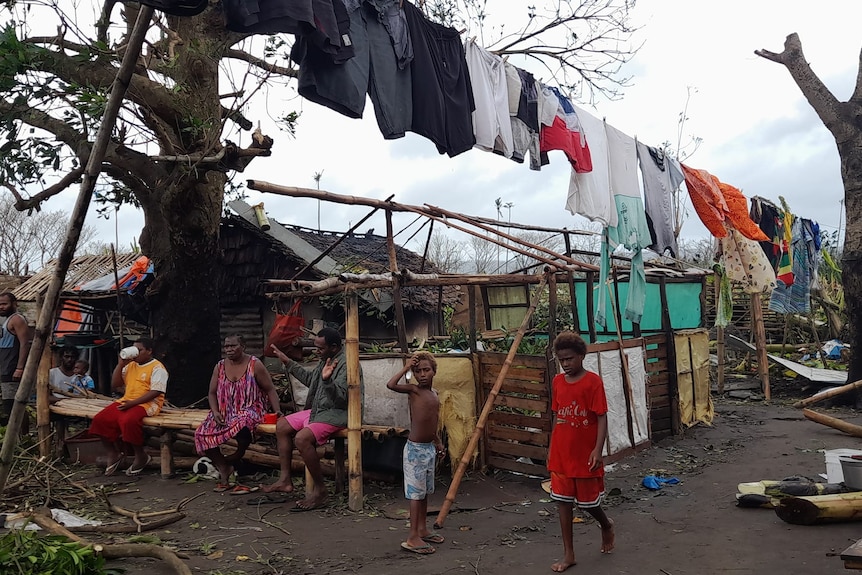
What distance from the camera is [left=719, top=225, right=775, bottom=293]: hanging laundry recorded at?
35.5 feet

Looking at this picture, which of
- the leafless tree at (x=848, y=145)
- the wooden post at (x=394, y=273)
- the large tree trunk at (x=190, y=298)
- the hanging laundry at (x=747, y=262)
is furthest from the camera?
the leafless tree at (x=848, y=145)

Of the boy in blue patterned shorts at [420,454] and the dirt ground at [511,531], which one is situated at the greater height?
the boy in blue patterned shorts at [420,454]

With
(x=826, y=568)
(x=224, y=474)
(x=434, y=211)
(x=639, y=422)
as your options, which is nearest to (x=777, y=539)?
(x=826, y=568)

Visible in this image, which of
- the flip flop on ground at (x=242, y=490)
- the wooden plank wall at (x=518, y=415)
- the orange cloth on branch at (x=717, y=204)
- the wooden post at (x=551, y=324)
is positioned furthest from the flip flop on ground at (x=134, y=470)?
the orange cloth on branch at (x=717, y=204)

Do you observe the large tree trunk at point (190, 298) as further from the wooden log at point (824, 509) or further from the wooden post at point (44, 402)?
the wooden log at point (824, 509)

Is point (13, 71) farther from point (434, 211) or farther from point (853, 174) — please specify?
point (853, 174)

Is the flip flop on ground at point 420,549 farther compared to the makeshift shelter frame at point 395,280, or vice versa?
the makeshift shelter frame at point 395,280

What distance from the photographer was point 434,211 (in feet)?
25.2

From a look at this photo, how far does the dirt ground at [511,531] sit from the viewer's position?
4742 mm

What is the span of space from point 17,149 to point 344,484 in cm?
511

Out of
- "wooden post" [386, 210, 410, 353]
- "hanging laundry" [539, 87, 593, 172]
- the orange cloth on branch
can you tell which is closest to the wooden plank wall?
"wooden post" [386, 210, 410, 353]

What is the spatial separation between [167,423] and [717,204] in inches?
296

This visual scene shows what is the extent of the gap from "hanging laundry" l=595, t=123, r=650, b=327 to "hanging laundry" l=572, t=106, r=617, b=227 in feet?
0.44

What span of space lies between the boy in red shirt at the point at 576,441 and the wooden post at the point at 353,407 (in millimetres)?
2146
